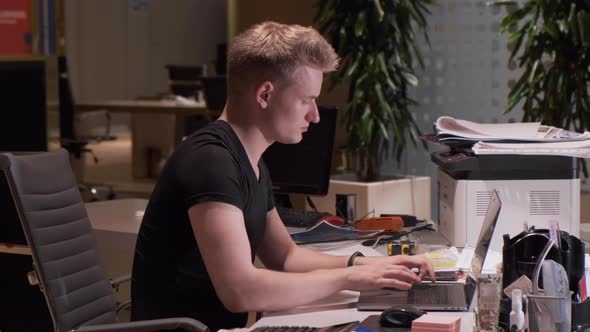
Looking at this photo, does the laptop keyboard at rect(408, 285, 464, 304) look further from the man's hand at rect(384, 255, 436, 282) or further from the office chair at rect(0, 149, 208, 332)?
the office chair at rect(0, 149, 208, 332)

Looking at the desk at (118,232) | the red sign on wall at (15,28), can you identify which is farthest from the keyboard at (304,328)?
the red sign on wall at (15,28)

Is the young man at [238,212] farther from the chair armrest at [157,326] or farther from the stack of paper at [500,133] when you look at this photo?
the stack of paper at [500,133]

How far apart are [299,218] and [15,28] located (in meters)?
4.27

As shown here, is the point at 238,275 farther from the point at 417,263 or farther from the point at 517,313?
the point at 517,313

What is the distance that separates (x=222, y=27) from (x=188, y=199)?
1494 cm

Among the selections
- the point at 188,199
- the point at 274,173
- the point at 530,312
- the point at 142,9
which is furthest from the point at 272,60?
the point at 142,9

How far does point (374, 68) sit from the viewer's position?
5.89 meters

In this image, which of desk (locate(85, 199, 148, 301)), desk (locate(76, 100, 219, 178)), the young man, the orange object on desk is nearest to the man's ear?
the young man

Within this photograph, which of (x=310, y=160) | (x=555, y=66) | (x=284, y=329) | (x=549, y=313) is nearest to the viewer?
(x=549, y=313)

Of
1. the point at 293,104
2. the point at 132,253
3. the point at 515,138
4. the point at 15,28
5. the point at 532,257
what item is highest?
the point at 15,28

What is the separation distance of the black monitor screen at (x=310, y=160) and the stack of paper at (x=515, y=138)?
82cm

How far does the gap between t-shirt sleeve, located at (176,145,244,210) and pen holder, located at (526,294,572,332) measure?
73 cm

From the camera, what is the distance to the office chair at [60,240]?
272 centimetres

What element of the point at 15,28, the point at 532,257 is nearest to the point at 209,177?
the point at 532,257
